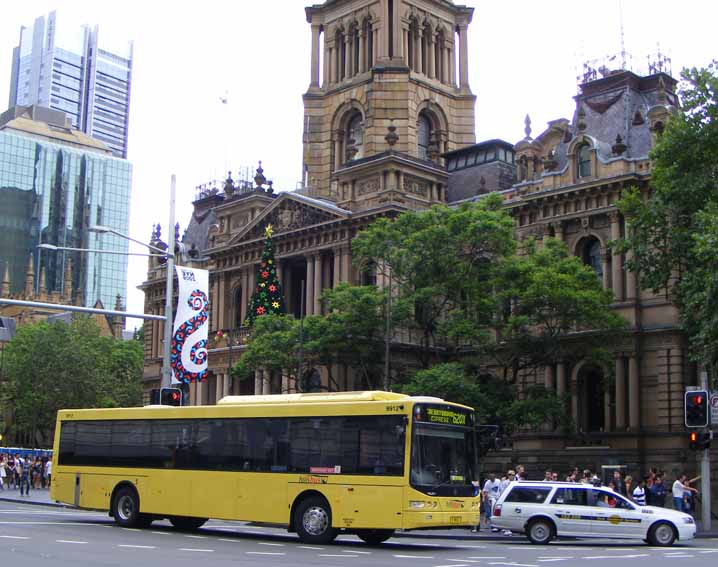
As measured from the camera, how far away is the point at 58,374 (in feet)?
264

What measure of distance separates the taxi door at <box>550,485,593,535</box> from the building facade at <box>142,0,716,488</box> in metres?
19.0

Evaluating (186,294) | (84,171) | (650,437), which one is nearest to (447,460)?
(186,294)

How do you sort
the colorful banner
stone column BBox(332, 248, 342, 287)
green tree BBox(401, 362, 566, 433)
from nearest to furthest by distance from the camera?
the colorful banner
green tree BBox(401, 362, 566, 433)
stone column BBox(332, 248, 342, 287)

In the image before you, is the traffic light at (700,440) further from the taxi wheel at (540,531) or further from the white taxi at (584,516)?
the taxi wheel at (540,531)

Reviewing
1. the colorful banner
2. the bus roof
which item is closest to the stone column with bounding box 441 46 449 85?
the colorful banner

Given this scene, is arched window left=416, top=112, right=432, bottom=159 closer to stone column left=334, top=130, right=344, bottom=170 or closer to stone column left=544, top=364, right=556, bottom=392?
stone column left=334, top=130, right=344, bottom=170

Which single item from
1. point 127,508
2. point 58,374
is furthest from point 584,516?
point 58,374

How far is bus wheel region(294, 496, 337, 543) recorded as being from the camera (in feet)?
77.7

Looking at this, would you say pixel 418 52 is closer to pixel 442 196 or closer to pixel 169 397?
pixel 442 196

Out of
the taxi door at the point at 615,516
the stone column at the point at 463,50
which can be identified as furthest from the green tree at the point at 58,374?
the taxi door at the point at 615,516

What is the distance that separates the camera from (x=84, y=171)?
495 feet

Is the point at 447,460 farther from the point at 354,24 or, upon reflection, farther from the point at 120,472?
the point at 354,24

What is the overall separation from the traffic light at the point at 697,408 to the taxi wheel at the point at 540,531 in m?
5.54

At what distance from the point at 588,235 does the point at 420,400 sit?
2890cm
